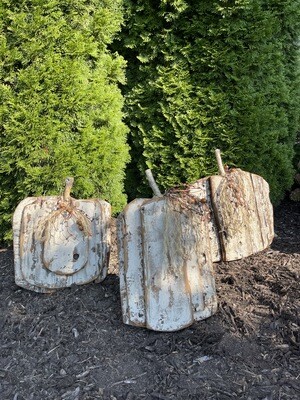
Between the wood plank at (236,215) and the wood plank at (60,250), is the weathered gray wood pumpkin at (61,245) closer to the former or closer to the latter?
the wood plank at (60,250)

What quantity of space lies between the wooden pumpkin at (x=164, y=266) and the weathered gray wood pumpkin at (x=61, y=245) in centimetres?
33

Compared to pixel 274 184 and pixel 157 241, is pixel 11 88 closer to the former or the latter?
pixel 157 241

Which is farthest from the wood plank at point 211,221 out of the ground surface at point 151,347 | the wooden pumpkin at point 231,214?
the ground surface at point 151,347

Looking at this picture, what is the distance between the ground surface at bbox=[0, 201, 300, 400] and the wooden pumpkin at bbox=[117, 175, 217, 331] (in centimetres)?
10

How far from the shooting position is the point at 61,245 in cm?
322

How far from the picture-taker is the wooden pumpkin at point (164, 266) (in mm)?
2779

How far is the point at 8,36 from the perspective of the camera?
12.0 ft

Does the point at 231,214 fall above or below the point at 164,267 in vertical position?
above

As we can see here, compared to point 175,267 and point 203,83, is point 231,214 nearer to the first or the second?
point 175,267

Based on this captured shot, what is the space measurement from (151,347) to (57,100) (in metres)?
2.05

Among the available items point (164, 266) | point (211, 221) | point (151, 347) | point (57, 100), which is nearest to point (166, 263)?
point (164, 266)

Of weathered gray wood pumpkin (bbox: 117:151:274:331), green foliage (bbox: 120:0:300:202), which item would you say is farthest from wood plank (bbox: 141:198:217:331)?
green foliage (bbox: 120:0:300:202)

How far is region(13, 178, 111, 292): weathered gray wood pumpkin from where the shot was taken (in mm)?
3205

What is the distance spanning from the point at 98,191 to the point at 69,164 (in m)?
0.38
